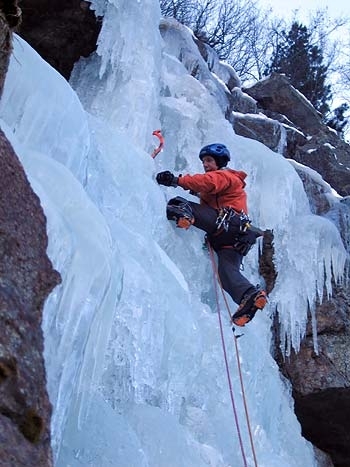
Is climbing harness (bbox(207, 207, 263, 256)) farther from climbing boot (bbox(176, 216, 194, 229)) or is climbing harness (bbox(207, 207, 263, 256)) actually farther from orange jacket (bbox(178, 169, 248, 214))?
climbing boot (bbox(176, 216, 194, 229))

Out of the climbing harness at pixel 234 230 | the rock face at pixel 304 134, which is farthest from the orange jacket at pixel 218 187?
the rock face at pixel 304 134

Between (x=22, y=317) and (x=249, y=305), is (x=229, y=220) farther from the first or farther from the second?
(x=22, y=317)

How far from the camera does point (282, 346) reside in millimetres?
5809

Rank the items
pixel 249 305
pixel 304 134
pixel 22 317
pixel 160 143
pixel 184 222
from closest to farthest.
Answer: pixel 22 317 < pixel 249 305 < pixel 184 222 < pixel 160 143 < pixel 304 134

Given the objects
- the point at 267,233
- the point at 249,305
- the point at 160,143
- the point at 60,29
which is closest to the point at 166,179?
the point at 160,143

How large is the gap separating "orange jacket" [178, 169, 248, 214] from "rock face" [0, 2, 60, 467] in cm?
242

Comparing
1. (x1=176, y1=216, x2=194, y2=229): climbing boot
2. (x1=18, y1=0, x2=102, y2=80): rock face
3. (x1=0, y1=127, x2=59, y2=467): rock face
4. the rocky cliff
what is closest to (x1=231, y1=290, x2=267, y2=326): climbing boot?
(x1=176, y1=216, x2=194, y2=229): climbing boot

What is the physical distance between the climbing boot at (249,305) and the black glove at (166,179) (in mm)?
933

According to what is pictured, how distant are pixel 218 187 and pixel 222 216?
0.20m

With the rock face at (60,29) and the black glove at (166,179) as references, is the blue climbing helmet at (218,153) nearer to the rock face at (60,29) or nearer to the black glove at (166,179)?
the black glove at (166,179)

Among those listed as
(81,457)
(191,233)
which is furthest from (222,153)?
(81,457)

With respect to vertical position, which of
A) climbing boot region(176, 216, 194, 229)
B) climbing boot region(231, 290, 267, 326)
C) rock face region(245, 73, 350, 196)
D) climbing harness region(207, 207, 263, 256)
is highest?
rock face region(245, 73, 350, 196)

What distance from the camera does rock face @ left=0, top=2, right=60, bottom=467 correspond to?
1808mm

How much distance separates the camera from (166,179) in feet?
15.5
